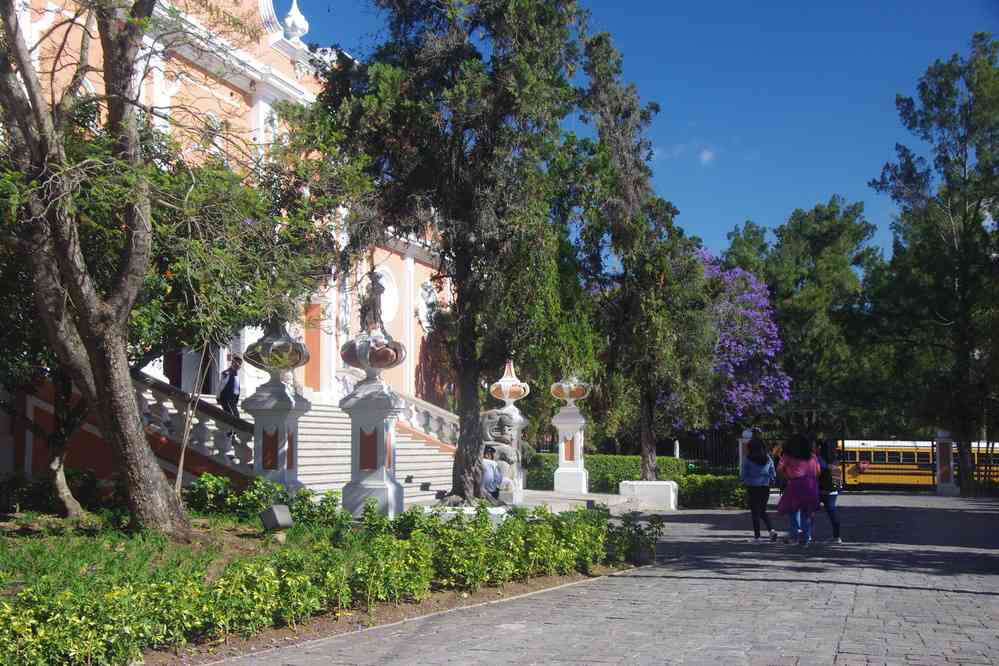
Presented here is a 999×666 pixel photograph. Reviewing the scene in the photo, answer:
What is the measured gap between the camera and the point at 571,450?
968 inches

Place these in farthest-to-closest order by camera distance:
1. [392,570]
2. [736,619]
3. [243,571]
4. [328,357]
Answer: [328,357] → [392,570] → [736,619] → [243,571]

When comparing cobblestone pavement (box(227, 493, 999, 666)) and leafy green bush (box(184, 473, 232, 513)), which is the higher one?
leafy green bush (box(184, 473, 232, 513))

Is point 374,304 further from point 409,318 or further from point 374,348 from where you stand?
point 409,318

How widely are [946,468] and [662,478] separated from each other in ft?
31.3

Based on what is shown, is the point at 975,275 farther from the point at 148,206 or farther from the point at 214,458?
the point at 148,206

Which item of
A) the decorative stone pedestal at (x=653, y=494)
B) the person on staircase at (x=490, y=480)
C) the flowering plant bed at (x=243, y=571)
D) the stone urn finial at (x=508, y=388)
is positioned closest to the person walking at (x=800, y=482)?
the flowering plant bed at (x=243, y=571)

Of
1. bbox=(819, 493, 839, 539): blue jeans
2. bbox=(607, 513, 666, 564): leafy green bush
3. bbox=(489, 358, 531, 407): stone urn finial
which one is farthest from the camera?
bbox=(489, 358, 531, 407): stone urn finial

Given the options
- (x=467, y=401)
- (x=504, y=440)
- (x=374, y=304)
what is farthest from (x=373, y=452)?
(x=504, y=440)

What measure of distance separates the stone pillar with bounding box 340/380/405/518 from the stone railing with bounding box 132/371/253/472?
2.33 metres

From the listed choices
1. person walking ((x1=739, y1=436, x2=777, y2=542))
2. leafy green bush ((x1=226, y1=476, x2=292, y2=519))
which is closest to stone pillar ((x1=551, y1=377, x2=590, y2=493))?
person walking ((x1=739, y1=436, x2=777, y2=542))

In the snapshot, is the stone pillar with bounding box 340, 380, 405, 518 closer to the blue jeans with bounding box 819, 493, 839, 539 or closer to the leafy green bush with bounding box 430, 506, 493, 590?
the leafy green bush with bounding box 430, 506, 493, 590

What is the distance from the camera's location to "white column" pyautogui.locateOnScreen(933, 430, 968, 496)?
29.7m

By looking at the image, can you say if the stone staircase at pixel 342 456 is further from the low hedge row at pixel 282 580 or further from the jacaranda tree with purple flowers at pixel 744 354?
the jacaranda tree with purple flowers at pixel 744 354

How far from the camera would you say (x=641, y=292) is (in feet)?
70.7
